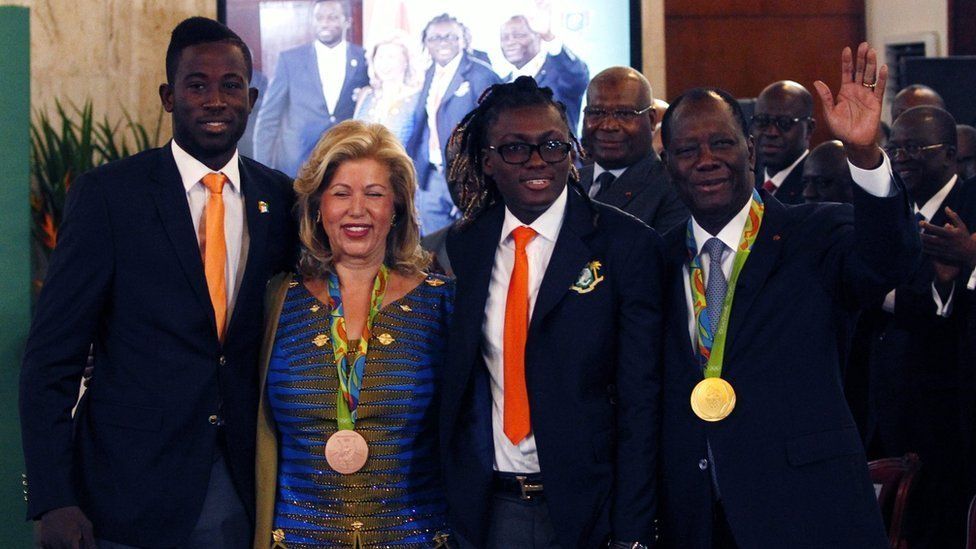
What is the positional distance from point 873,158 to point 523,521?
111 cm

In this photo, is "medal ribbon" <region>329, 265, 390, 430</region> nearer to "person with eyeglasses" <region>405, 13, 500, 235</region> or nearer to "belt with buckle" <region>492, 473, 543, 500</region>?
"belt with buckle" <region>492, 473, 543, 500</region>

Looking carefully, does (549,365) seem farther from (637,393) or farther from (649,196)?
(649,196)

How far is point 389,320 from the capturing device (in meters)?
2.99

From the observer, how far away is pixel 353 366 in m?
2.91

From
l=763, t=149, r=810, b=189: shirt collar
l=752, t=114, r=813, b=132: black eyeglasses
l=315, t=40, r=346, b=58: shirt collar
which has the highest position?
l=315, t=40, r=346, b=58: shirt collar

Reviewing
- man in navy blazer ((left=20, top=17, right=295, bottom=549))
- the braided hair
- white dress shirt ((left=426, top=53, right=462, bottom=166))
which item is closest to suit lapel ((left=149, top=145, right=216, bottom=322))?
man in navy blazer ((left=20, top=17, right=295, bottom=549))

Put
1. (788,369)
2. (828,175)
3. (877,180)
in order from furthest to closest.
A: (828,175)
(788,369)
(877,180)

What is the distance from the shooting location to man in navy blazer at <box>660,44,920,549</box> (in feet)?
8.61

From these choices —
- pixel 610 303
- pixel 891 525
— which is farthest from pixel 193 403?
pixel 891 525

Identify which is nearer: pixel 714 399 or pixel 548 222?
pixel 714 399

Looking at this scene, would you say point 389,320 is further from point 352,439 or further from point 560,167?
point 560,167

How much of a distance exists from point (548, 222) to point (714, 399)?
571 mm

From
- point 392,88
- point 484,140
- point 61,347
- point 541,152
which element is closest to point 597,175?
point 484,140

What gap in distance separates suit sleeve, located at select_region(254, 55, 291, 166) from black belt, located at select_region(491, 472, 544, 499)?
4523 millimetres
